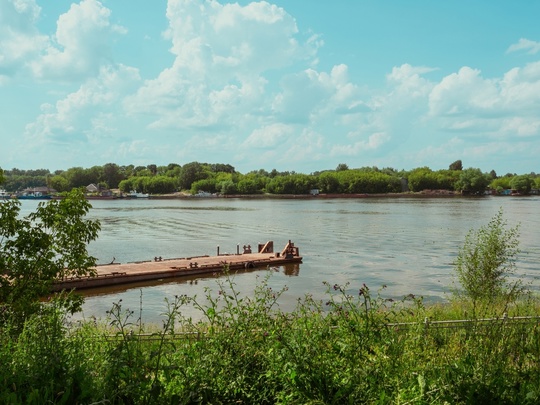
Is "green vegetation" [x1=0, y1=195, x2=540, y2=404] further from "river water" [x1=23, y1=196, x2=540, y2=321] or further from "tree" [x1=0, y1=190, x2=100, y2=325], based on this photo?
"river water" [x1=23, y1=196, x2=540, y2=321]

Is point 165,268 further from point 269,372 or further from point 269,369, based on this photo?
point 269,372

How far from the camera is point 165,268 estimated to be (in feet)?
131

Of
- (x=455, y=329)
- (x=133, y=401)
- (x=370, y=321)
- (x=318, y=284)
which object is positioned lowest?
(x=318, y=284)

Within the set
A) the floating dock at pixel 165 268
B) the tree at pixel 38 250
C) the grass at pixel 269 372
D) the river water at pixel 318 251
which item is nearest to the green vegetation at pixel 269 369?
the grass at pixel 269 372

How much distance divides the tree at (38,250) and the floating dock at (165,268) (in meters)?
17.9

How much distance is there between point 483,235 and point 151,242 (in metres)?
51.3

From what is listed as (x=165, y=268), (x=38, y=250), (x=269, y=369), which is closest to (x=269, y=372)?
(x=269, y=369)

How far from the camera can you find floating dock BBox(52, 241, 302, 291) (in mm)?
34844

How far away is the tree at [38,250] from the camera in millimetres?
12430

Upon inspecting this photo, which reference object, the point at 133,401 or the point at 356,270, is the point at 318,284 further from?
the point at 133,401

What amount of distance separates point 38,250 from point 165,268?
27154mm

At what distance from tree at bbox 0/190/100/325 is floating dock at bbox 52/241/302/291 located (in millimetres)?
17907

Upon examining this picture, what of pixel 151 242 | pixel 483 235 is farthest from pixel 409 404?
pixel 151 242

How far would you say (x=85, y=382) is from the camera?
5.38 m
